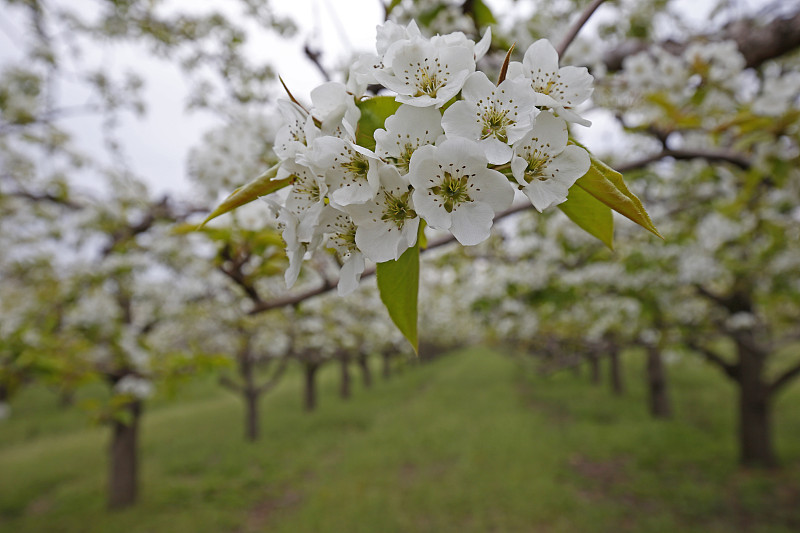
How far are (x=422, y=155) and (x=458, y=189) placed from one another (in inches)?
3.0

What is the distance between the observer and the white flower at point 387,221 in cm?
57

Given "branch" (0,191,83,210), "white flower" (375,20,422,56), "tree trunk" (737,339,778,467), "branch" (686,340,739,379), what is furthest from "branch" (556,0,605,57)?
"tree trunk" (737,339,778,467)

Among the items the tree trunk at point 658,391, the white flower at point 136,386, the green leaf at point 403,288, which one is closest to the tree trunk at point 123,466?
the white flower at point 136,386

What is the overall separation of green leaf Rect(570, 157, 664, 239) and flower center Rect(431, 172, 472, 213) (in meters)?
0.15

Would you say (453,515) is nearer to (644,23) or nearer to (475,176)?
(644,23)

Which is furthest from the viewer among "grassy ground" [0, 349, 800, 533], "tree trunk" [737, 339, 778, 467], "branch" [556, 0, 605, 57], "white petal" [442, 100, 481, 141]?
"tree trunk" [737, 339, 778, 467]

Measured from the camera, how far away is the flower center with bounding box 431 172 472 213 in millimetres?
562

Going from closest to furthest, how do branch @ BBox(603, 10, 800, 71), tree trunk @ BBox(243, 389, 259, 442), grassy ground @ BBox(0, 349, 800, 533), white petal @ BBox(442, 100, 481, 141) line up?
white petal @ BBox(442, 100, 481, 141)
branch @ BBox(603, 10, 800, 71)
grassy ground @ BBox(0, 349, 800, 533)
tree trunk @ BBox(243, 389, 259, 442)

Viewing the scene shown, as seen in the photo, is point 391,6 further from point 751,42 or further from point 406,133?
point 751,42

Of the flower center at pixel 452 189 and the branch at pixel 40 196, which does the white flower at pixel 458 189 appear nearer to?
the flower center at pixel 452 189

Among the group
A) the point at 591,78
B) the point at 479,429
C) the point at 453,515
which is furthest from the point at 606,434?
the point at 591,78

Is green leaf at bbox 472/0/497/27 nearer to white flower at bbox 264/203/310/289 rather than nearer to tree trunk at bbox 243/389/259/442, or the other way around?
white flower at bbox 264/203/310/289

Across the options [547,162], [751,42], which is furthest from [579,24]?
[751,42]

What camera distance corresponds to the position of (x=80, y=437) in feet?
34.5
